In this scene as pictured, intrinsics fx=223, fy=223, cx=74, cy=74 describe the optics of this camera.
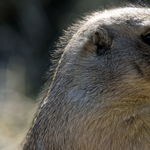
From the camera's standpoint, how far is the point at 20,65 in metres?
5.49

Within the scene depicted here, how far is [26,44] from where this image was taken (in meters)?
5.60

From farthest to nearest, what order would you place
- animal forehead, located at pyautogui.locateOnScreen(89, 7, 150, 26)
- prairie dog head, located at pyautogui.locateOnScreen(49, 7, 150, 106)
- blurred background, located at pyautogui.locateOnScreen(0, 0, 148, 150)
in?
blurred background, located at pyautogui.locateOnScreen(0, 0, 148, 150)
animal forehead, located at pyautogui.locateOnScreen(89, 7, 150, 26)
prairie dog head, located at pyautogui.locateOnScreen(49, 7, 150, 106)

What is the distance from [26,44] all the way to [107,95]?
414 cm

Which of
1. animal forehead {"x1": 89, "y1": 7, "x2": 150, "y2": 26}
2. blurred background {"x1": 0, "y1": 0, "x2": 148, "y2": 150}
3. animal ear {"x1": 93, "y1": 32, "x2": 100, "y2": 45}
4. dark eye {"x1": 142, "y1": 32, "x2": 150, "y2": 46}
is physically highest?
animal forehead {"x1": 89, "y1": 7, "x2": 150, "y2": 26}

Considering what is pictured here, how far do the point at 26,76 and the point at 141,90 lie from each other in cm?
410

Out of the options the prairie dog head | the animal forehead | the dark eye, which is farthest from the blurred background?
the dark eye

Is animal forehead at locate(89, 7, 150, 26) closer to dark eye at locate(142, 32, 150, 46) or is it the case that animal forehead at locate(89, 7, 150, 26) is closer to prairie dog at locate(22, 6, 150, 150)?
prairie dog at locate(22, 6, 150, 150)

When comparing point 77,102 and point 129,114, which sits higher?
point 77,102

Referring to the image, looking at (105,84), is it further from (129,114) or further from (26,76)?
(26,76)

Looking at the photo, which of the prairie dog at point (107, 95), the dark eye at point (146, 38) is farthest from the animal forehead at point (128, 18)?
the dark eye at point (146, 38)

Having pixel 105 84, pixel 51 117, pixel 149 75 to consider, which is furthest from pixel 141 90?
pixel 51 117

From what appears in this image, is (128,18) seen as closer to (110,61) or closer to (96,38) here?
(96,38)

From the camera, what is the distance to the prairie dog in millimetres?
1818

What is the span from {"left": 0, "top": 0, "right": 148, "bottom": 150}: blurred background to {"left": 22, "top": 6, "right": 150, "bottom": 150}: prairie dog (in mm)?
2980
